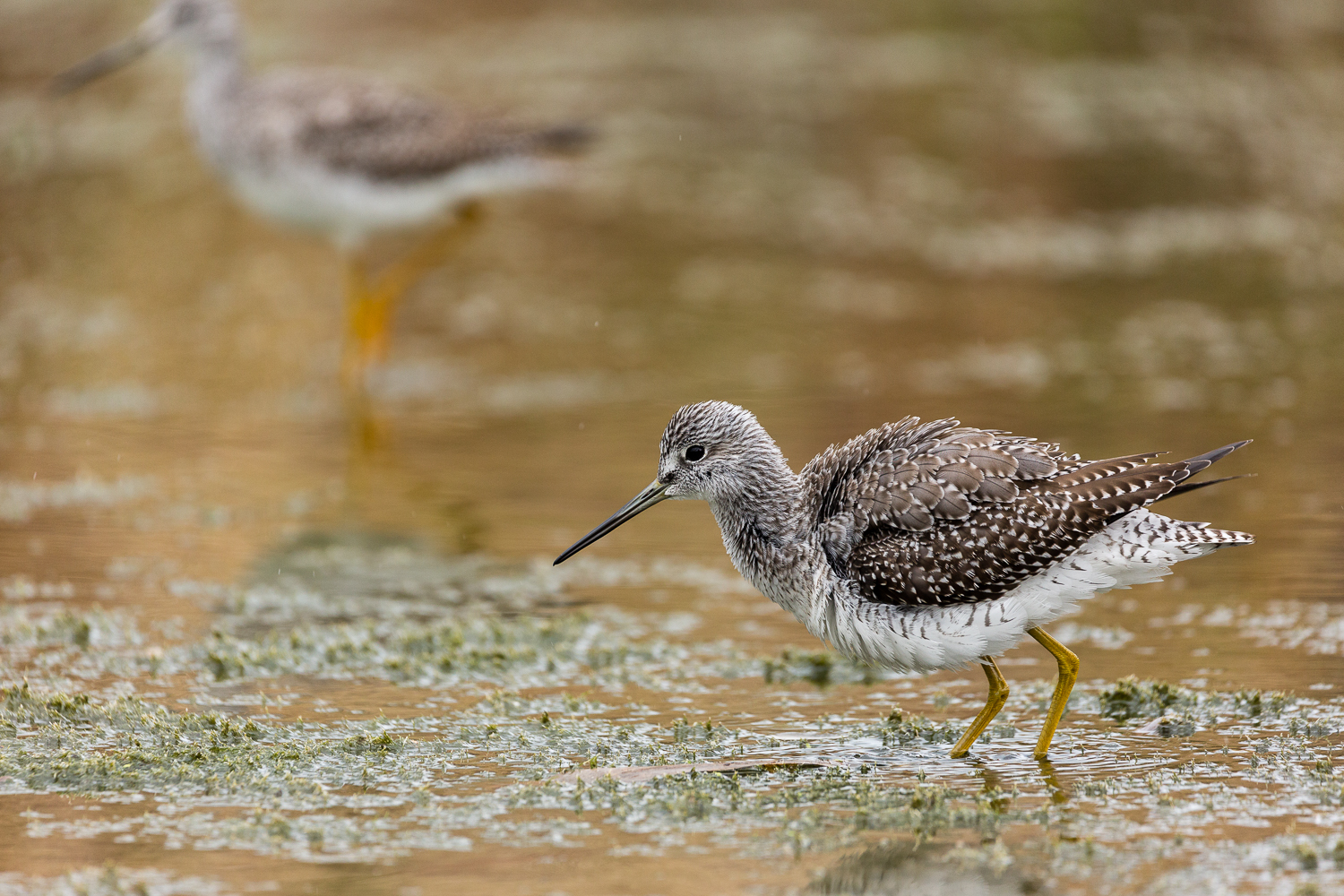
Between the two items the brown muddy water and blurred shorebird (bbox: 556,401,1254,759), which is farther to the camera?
blurred shorebird (bbox: 556,401,1254,759)

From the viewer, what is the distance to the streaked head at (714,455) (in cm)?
770

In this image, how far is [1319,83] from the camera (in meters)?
21.4

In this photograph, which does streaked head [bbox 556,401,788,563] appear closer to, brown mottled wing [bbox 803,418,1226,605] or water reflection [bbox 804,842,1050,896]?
brown mottled wing [bbox 803,418,1226,605]

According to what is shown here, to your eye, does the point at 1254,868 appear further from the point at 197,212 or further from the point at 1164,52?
the point at 1164,52

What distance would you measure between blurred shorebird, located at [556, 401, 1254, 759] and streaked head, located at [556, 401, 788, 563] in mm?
359

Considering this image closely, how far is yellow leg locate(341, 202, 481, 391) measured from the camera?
49.5ft

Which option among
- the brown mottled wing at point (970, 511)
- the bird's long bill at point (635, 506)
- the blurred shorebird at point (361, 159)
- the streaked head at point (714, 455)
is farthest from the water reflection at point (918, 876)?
the blurred shorebird at point (361, 159)

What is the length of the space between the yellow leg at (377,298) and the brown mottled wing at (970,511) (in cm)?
833

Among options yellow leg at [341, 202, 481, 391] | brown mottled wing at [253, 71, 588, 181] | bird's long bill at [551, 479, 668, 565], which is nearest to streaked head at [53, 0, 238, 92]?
brown mottled wing at [253, 71, 588, 181]

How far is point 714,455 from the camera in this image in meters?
7.77

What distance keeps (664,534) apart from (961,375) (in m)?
4.10

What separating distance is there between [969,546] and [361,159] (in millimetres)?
9689

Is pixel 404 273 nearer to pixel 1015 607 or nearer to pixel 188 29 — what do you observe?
pixel 188 29

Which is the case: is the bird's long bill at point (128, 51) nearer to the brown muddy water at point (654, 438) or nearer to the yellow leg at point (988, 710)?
the brown muddy water at point (654, 438)
